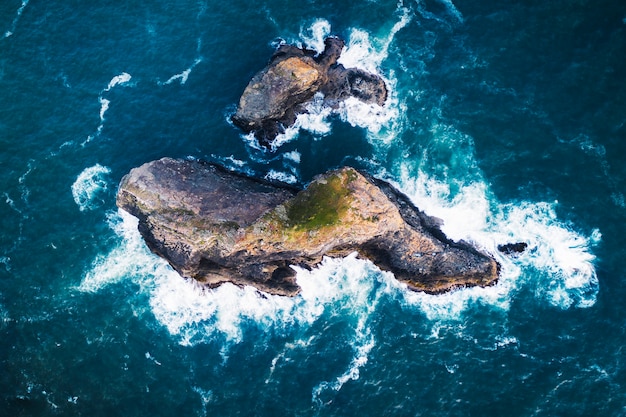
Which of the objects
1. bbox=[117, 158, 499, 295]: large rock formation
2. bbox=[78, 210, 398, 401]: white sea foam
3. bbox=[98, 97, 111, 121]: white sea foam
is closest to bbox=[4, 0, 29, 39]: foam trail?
bbox=[98, 97, 111, 121]: white sea foam

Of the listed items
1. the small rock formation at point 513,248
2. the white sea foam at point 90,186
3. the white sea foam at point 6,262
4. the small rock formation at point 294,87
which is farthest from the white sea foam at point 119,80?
the small rock formation at point 513,248

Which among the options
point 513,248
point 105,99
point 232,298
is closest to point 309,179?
point 232,298

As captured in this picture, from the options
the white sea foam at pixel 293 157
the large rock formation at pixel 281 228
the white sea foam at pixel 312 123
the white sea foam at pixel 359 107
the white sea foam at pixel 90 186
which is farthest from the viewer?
the white sea foam at pixel 90 186

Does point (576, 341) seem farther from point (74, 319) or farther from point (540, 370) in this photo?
point (74, 319)

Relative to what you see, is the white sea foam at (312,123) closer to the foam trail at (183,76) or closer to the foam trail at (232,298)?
the foam trail at (183,76)

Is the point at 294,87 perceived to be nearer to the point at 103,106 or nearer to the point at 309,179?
the point at 309,179

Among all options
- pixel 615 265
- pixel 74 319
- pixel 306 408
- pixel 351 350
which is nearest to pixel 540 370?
pixel 615 265
